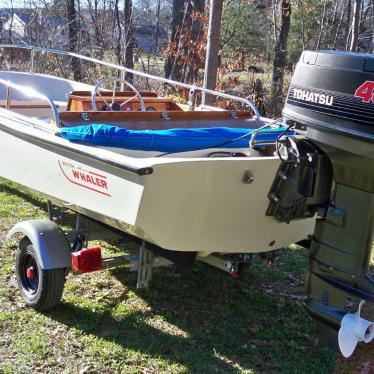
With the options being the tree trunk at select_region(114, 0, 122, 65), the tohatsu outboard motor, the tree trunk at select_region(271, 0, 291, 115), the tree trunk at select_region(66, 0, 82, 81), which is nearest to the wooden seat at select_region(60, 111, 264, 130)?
the tohatsu outboard motor

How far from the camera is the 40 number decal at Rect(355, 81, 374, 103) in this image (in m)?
2.83

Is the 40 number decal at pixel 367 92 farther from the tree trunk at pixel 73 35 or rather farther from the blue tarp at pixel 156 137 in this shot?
the tree trunk at pixel 73 35

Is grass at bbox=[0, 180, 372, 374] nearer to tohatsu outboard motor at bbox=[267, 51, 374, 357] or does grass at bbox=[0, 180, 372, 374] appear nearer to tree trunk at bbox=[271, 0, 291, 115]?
tohatsu outboard motor at bbox=[267, 51, 374, 357]

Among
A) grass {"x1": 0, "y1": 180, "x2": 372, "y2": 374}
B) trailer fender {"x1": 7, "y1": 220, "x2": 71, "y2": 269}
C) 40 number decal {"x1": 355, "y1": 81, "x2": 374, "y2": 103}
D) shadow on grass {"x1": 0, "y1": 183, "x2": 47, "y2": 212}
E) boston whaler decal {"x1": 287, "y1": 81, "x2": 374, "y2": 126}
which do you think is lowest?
grass {"x1": 0, "y1": 180, "x2": 372, "y2": 374}

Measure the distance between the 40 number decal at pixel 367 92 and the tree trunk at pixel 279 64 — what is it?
26.6ft

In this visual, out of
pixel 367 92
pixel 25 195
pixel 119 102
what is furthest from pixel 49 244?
pixel 25 195

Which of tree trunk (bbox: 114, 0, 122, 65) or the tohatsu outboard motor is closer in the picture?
the tohatsu outboard motor

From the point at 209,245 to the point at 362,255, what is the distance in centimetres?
89

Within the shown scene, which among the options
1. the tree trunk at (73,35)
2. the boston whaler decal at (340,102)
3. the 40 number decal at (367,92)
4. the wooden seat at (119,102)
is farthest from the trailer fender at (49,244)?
the tree trunk at (73,35)

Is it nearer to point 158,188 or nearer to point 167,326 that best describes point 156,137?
point 158,188

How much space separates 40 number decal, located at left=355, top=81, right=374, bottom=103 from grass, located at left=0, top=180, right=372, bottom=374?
66.6 inches

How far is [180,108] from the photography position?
18.2 ft

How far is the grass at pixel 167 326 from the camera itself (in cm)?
348

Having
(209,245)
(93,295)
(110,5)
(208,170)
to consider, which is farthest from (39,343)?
(110,5)
